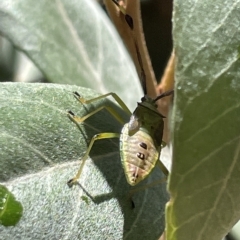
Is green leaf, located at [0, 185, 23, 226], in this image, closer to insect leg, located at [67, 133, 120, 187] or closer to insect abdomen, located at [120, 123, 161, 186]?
insect leg, located at [67, 133, 120, 187]

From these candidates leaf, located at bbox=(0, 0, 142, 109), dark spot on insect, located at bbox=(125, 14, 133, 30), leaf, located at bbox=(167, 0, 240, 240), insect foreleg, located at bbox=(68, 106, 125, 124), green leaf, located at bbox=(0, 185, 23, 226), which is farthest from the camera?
leaf, located at bbox=(0, 0, 142, 109)

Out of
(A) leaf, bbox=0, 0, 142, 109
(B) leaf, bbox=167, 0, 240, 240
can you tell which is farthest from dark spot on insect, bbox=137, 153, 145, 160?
(B) leaf, bbox=167, 0, 240, 240

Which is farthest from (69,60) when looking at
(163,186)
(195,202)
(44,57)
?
(195,202)

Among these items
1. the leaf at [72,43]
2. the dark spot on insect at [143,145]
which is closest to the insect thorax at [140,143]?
the dark spot on insect at [143,145]

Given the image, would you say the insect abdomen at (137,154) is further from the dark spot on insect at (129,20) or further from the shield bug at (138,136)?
the dark spot on insect at (129,20)

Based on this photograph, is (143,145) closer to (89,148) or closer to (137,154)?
(137,154)
